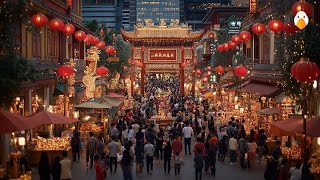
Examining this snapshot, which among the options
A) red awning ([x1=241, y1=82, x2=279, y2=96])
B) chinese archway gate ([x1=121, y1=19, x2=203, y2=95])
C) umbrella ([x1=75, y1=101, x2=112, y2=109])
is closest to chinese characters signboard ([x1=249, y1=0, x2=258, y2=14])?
red awning ([x1=241, y1=82, x2=279, y2=96])

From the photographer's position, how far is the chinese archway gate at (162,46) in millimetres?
66500

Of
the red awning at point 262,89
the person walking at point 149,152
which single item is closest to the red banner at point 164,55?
the red awning at point 262,89

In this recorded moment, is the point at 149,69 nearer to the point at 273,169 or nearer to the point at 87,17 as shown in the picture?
the point at 273,169

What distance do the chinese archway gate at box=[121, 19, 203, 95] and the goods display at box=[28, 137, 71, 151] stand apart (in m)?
43.5

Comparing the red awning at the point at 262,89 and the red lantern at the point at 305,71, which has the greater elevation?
the red lantern at the point at 305,71

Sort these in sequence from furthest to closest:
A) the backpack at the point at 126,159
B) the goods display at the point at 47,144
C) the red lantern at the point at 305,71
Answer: the goods display at the point at 47,144 → the backpack at the point at 126,159 → the red lantern at the point at 305,71

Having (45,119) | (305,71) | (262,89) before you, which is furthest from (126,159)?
(262,89)

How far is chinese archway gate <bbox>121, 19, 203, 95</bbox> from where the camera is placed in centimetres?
6650

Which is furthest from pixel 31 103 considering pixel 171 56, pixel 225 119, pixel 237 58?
pixel 171 56

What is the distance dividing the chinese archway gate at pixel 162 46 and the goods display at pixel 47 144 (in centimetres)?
4355

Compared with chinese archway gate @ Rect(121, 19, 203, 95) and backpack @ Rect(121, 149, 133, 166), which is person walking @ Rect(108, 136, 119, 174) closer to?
backpack @ Rect(121, 149, 133, 166)

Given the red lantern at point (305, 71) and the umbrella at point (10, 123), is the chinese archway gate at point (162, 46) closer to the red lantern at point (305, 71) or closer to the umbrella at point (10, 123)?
the umbrella at point (10, 123)

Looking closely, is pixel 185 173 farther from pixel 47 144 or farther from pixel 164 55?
pixel 164 55

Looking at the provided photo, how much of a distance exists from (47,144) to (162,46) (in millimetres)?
44846
